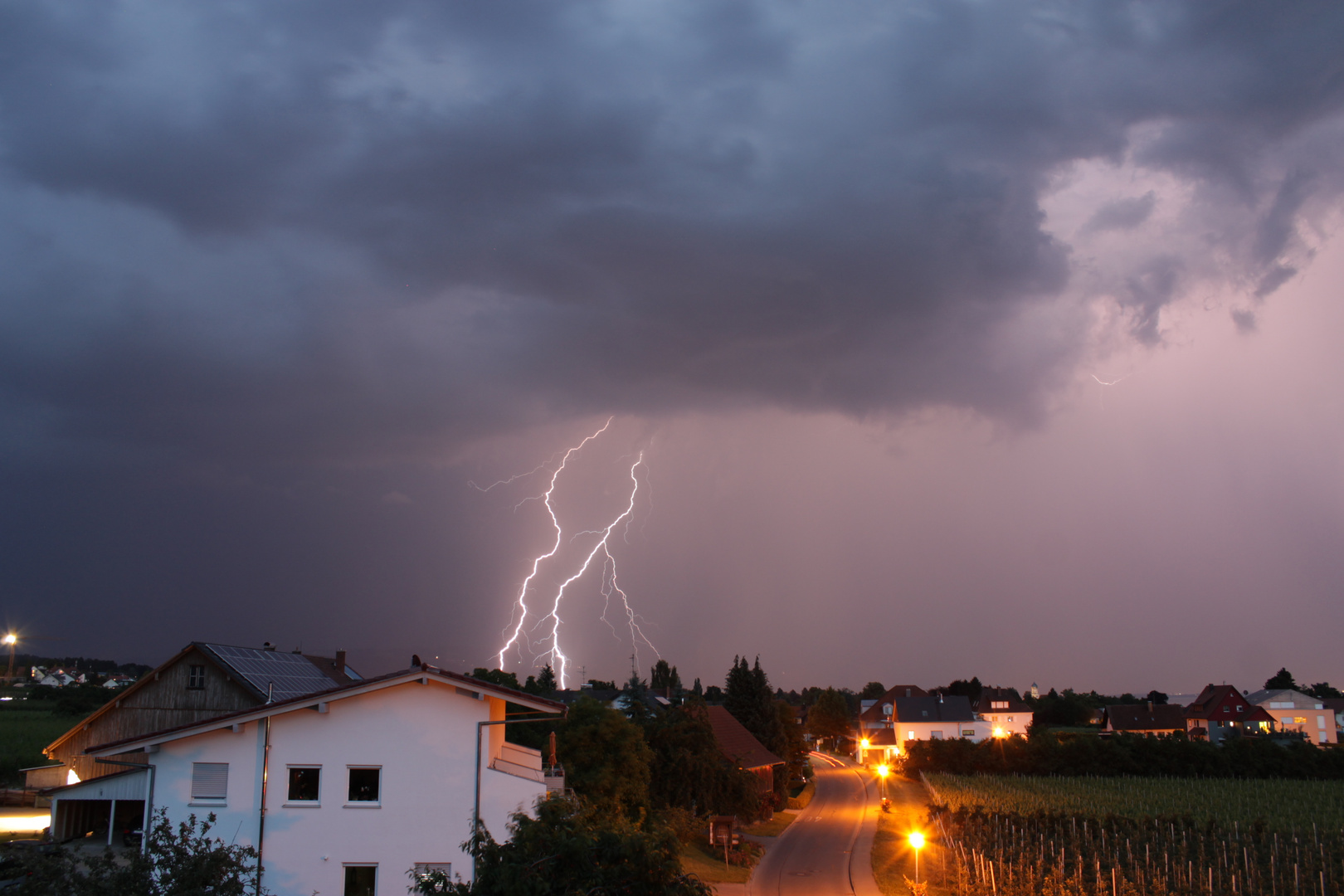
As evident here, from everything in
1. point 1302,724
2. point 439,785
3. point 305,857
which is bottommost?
point 1302,724

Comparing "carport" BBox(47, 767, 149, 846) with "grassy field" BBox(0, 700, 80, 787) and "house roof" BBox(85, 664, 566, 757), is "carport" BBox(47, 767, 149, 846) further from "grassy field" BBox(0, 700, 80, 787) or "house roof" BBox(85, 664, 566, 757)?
"grassy field" BBox(0, 700, 80, 787)

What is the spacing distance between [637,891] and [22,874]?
709 cm

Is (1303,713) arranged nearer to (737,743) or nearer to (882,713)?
(882,713)

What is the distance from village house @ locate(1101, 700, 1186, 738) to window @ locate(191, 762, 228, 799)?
102221 millimetres

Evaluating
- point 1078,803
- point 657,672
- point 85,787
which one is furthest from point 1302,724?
point 85,787

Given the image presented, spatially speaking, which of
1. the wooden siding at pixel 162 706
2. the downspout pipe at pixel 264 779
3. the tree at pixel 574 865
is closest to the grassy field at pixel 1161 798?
the downspout pipe at pixel 264 779

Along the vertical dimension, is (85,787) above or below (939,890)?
above

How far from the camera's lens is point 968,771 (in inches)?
2420

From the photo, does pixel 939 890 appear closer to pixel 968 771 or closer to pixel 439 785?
pixel 439 785

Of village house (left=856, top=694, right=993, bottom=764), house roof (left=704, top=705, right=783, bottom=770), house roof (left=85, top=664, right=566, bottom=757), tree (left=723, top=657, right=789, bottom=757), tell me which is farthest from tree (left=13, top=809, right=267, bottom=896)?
village house (left=856, top=694, right=993, bottom=764)

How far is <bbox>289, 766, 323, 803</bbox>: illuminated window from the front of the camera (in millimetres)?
17984

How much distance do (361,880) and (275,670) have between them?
19.9m

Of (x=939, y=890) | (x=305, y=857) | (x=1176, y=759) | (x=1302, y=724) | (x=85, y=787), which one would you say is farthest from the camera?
(x=1302, y=724)

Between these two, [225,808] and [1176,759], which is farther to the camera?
[1176,759]
